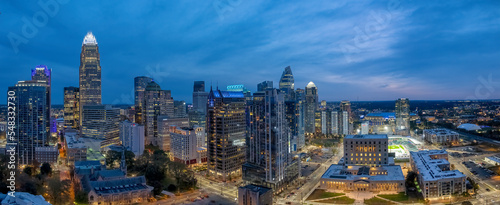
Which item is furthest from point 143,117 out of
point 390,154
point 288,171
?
point 390,154

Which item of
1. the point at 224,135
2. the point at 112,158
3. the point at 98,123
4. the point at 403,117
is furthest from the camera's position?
the point at 403,117

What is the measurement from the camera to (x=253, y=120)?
52.3 m

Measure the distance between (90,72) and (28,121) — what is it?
46185 millimetres

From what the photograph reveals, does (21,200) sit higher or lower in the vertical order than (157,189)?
higher

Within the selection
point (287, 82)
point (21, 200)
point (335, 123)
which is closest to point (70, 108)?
point (287, 82)

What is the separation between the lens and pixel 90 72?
11569 cm

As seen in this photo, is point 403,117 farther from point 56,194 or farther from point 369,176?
point 56,194

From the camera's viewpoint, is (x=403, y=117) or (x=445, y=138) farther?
(x=403, y=117)

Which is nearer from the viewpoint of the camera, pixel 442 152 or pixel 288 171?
pixel 288 171

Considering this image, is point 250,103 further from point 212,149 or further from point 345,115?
point 345,115

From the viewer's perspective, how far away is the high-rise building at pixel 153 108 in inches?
4063

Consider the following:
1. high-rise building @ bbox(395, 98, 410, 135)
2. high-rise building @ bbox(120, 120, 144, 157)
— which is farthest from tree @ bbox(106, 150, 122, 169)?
high-rise building @ bbox(395, 98, 410, 135)

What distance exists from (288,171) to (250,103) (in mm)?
12797

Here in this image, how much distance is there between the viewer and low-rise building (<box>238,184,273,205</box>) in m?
38.5
